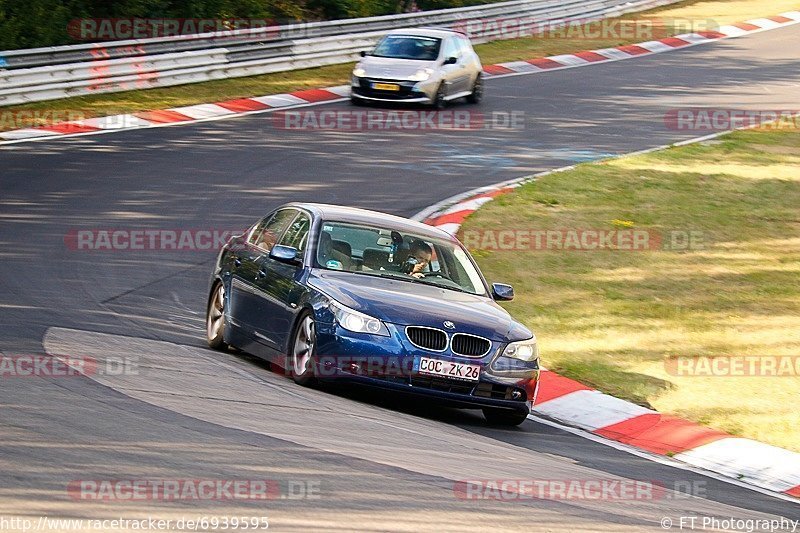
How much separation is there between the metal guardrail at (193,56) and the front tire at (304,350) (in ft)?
51.1


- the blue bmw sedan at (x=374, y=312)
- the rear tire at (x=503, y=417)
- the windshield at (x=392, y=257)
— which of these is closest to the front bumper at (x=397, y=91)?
the blue bmw sedan at (x=374, y=312)

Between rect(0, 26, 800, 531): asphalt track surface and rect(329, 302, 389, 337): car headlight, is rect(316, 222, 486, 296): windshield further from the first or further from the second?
rect(0, 26, 800, 531): asphalt track surface

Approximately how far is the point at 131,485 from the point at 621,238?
12005 mm

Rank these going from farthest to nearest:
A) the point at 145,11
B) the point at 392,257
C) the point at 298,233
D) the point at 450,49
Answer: the point at 145,11 → the point at 450,49 → the point at 298,233 → the point at 392,257

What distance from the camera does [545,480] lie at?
8125 millimetres

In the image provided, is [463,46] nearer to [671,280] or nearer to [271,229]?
[671,280]

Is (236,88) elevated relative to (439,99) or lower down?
elevated

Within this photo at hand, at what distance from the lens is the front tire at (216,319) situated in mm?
11688

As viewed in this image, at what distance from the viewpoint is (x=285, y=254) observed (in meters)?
10.8

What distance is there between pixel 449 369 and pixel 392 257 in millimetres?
1507

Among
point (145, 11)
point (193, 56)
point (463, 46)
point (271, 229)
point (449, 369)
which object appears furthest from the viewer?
point (145, 11)

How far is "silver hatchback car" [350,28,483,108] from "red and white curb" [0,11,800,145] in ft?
3.77

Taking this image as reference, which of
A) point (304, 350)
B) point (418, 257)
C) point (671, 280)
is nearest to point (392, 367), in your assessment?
point (304, 350)

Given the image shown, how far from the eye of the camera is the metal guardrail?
988 inches
